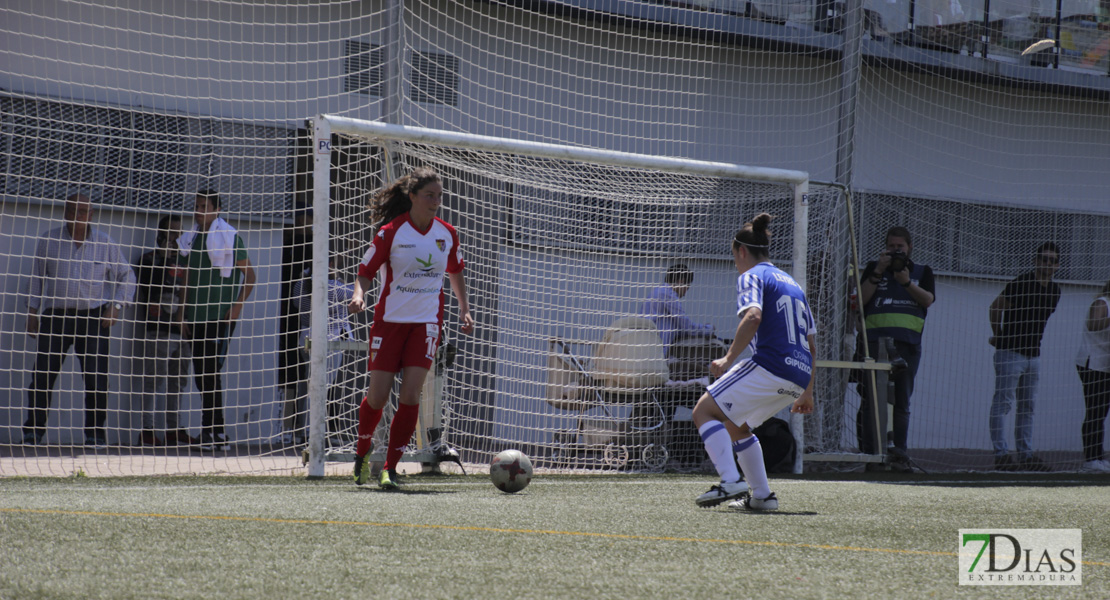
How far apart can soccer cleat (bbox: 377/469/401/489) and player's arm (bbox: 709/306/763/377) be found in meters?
1.97

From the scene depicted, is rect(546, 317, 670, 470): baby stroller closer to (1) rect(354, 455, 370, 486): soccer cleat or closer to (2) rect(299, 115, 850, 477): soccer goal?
(2) rect(299, 115, 850, 477): soccer goal

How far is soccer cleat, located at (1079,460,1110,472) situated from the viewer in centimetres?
1005

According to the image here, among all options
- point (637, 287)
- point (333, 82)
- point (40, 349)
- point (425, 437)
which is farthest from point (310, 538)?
point (333, 82)

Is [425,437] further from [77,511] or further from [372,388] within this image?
[77,511]

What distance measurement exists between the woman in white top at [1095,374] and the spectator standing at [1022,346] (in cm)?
41

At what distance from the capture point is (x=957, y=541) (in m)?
4.19

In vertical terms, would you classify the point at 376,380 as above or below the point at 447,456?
above

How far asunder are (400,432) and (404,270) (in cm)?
95

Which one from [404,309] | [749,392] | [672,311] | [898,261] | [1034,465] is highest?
[898,261]

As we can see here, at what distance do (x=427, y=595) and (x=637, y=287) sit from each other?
263 inches

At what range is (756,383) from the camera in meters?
5.48

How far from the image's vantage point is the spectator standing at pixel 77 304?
7.83 meters

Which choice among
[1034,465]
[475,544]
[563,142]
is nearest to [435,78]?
[563,142]

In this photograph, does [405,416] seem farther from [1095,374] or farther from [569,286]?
[1095,374]
